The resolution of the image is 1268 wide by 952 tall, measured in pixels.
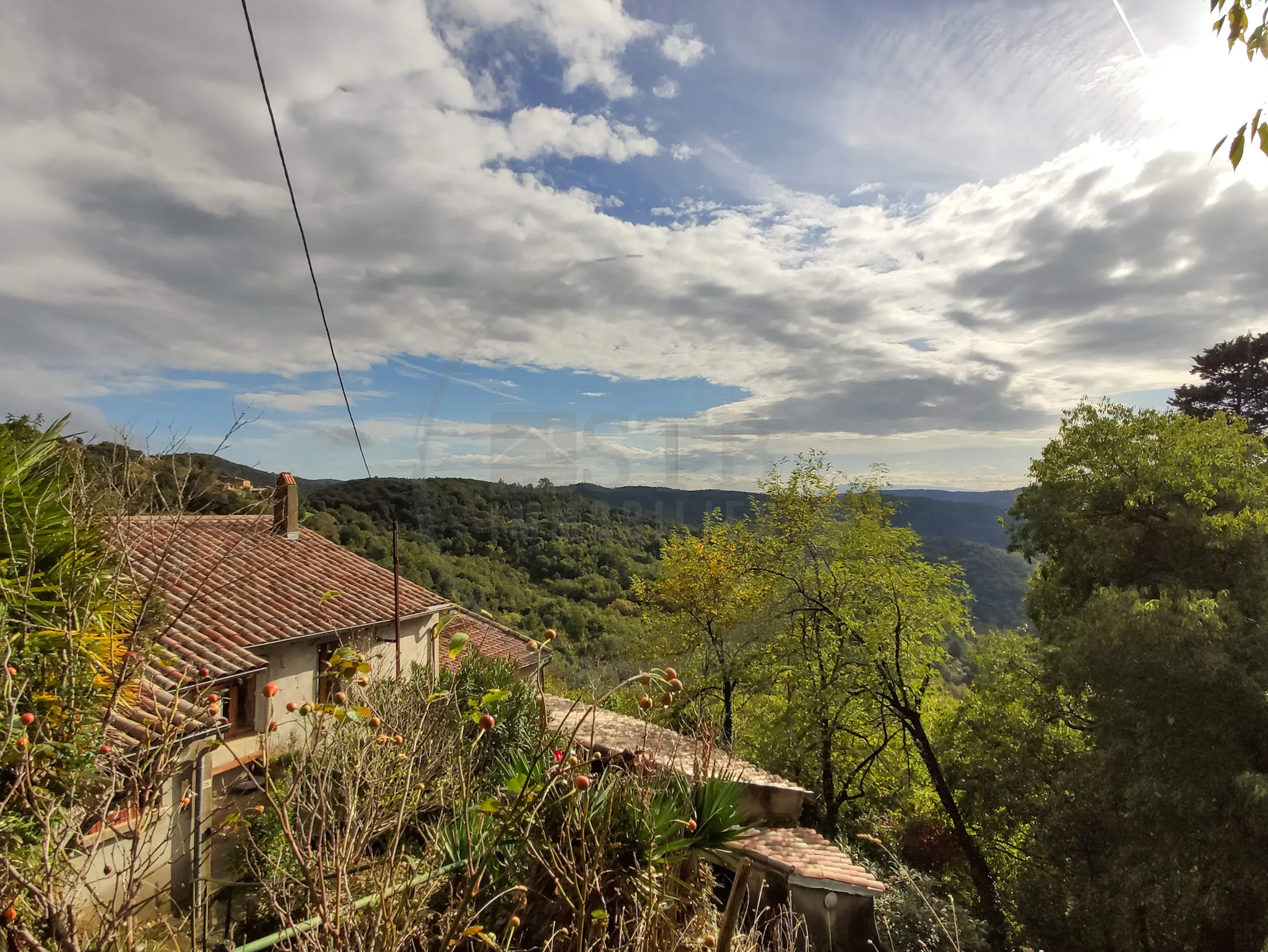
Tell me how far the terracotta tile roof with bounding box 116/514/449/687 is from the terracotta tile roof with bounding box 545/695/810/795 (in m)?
4.05

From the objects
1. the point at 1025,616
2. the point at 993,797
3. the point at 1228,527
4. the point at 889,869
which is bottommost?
the point at 889,869

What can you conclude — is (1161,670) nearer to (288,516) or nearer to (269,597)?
(269,597)

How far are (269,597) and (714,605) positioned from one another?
10.5 meters

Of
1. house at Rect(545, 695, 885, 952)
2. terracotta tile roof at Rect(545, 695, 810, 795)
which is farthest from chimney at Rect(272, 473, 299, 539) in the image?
house at Rect(545, 695, 885, 952)

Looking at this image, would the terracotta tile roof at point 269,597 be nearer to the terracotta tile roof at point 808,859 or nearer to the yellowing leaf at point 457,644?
the yellowing leaf at point 457,644

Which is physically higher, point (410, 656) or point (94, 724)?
point (94, 724)

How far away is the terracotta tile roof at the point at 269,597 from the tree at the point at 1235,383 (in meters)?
23.7

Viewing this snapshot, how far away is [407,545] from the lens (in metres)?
29.4

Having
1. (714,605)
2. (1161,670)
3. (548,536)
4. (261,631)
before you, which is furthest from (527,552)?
(1161,670)

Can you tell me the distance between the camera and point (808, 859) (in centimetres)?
743

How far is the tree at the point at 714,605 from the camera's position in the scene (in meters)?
15.6

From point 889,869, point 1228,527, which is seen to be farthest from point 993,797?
point 1228,527

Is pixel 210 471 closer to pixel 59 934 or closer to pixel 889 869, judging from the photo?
pixel 59 934

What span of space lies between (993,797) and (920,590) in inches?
161
